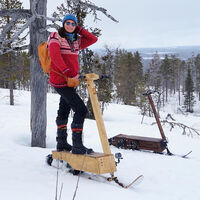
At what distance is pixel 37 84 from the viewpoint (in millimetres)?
5625

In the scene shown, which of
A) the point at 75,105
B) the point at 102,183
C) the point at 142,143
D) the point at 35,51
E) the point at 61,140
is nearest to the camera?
the point at 102,183

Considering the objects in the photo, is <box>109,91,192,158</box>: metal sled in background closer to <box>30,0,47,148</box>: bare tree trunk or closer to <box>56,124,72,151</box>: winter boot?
<box>30,0,47,148</box>: bare tree trunk

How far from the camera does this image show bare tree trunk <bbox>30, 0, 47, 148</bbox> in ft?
18.1

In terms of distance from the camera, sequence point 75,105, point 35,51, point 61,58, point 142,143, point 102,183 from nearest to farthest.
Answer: point 102,183, point 61,58, point 75,105, point 35,51, point 142,143

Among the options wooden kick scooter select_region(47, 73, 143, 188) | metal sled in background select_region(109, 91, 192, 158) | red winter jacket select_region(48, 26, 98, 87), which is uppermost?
red winter jacket select_region(48, 26, 98, 87)

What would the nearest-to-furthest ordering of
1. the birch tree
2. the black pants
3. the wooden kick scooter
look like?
the wooden kick scooter
the black pants
the birch tree

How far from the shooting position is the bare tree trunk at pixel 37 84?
18.1ft

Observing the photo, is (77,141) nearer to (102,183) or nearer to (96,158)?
(96,158)

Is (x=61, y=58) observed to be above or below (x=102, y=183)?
above

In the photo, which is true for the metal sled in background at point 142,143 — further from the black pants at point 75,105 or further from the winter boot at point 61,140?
the black pants at point 75,105

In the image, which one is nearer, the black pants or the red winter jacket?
the red winter jacket

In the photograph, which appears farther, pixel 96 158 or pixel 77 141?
pixel 77 141

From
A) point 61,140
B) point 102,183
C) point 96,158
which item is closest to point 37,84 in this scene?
point 61,140

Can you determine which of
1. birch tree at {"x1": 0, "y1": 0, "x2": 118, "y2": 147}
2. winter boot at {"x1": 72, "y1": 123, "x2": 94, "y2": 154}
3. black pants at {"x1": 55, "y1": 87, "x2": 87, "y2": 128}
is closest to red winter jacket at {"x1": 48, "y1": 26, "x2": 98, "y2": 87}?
black pants at {"x1": 55, "y1": 87, "x2": 87, "y2": 128}
